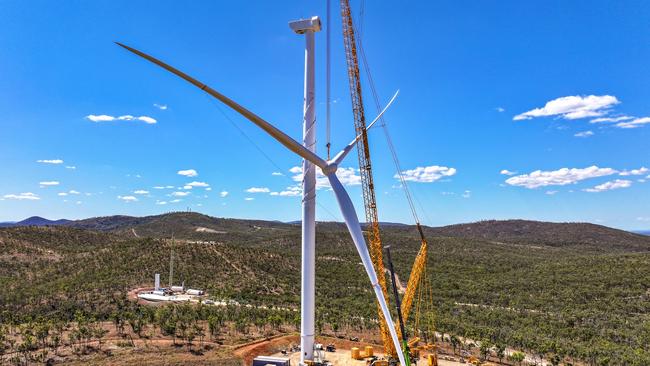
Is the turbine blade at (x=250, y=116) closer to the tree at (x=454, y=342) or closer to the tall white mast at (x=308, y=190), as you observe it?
the tall white mast at (x=308, y=190)

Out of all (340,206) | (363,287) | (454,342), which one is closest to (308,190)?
(340,206)

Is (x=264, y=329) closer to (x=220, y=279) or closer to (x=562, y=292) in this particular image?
(x=220, y=279)

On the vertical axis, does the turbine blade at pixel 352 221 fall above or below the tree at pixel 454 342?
above

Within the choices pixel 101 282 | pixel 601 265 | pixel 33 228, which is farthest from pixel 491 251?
pixel 33 228

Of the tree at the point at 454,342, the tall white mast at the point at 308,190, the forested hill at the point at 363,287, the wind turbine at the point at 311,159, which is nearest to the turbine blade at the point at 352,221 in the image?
the wind turbine at the point at 311,159

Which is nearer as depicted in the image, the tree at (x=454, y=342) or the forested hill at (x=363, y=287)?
the tree at (x=454, y=342)

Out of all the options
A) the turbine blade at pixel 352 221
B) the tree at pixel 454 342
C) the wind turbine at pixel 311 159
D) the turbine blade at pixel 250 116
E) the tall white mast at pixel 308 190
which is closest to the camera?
the turbine blade at pixel 250 116

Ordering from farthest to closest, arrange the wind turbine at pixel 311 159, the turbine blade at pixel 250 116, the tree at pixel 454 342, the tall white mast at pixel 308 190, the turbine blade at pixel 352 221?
the tree at pixel 454 342, the tall white mast at pixel 308 190, the turbine blade at pixel 352 221, the wind turbine at pixel 311 159, the turbine blade at pixel 250 116

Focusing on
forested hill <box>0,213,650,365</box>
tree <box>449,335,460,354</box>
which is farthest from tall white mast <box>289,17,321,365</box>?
tree <box>449,335,460,354</box>
